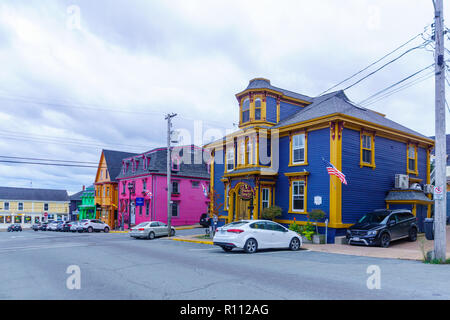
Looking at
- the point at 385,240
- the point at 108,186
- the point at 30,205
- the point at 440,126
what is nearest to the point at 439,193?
the point at 440,126

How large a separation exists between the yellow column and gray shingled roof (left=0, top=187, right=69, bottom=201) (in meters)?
80.3

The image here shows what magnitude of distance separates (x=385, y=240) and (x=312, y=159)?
6.16m

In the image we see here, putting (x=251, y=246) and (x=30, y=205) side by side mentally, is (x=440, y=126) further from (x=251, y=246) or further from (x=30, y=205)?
(x=30, y=205)

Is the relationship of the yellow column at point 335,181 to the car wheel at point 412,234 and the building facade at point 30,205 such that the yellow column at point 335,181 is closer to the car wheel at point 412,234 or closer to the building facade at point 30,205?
the car wheel at point 412,234

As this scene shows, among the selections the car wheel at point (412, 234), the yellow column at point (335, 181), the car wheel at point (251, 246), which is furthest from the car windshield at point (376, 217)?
the car wheel at point (251, 246)

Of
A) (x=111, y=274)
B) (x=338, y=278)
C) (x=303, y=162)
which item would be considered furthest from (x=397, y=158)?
(x=111, y=274)

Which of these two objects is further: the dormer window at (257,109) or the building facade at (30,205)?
the building facade at (30,205)

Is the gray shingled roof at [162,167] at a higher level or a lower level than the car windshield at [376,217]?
higher

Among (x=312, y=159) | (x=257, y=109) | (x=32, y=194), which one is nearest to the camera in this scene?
(x=312, y=159)

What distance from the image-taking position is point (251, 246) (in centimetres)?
1546

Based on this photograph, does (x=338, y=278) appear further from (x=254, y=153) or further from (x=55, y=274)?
(x=254, y=153)

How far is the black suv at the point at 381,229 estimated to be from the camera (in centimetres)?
1727

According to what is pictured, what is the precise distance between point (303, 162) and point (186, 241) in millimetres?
9082

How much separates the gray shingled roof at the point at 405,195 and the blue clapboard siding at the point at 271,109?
9048mm
